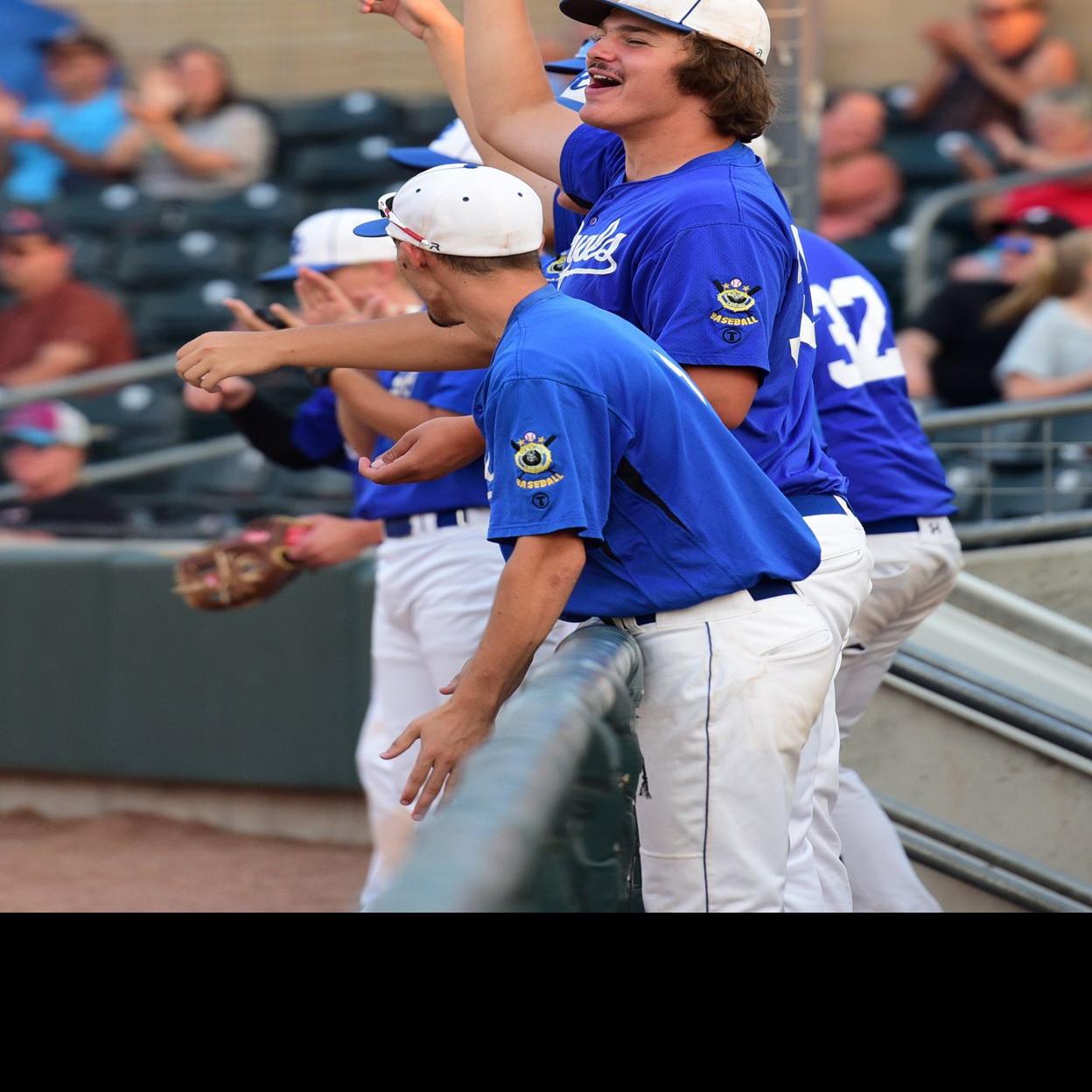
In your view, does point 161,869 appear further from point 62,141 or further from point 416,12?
point 62,141

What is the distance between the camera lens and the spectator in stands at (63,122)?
9.67 metres

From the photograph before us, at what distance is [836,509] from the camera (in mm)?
2650

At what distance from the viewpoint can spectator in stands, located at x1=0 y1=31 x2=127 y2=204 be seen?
967cm

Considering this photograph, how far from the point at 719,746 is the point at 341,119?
775 cm

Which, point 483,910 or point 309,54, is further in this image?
point 309,54

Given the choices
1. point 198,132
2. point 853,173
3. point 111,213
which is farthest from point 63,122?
point 853,173

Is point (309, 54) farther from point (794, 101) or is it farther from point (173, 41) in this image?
point (794, 101)

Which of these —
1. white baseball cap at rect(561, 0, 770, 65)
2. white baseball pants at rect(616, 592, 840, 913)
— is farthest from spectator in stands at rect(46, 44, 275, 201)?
white baseball pants at rect(616, 592, 840, 913)

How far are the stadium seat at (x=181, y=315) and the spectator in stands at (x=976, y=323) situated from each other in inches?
152

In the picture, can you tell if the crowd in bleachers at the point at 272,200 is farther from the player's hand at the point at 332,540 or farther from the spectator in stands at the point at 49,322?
the player's hand at the point at 332,540

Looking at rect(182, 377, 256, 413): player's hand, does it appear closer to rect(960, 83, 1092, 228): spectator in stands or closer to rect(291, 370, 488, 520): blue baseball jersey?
rect(291, 370, 488, 520): blue baseball jersey

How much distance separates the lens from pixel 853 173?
299 inches
